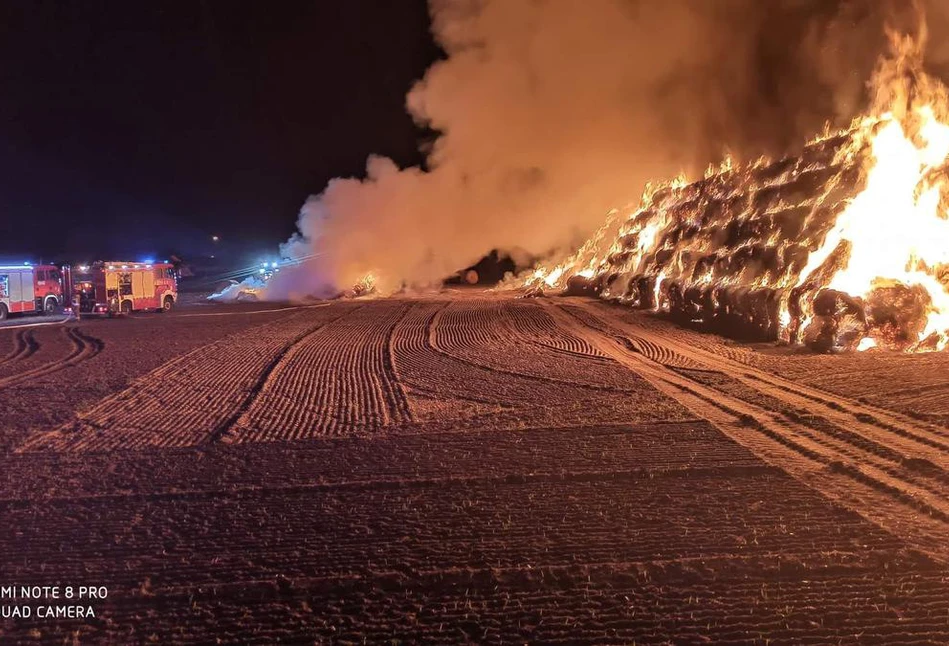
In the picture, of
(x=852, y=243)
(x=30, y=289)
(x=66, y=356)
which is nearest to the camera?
(x=852, y=243)

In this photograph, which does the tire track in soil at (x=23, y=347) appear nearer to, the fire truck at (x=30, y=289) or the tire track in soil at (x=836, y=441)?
the fire truck at (x=30, y=289)

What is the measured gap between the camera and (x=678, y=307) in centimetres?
2659

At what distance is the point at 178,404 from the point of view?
12688mm

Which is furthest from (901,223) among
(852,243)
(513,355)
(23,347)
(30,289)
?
(30,289)

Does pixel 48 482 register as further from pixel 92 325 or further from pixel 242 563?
pixel 92 325

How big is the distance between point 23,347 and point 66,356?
4.24 meters

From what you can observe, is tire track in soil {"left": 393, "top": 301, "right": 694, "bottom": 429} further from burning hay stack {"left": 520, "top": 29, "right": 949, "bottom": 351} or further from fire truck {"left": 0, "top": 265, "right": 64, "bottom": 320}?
fire truck {"left": 0, "top": 265, "right": 64, "bottom": 320}

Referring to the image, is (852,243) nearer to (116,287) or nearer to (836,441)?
(836,441)

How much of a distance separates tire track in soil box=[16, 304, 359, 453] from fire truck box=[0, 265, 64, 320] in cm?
2102

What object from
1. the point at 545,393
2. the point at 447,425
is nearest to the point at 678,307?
the point at 545,393

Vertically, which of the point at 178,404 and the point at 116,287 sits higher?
the point at 116,287

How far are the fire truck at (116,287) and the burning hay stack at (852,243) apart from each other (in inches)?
1005

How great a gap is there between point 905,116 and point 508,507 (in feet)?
59.8

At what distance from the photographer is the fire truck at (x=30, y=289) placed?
35438mm
